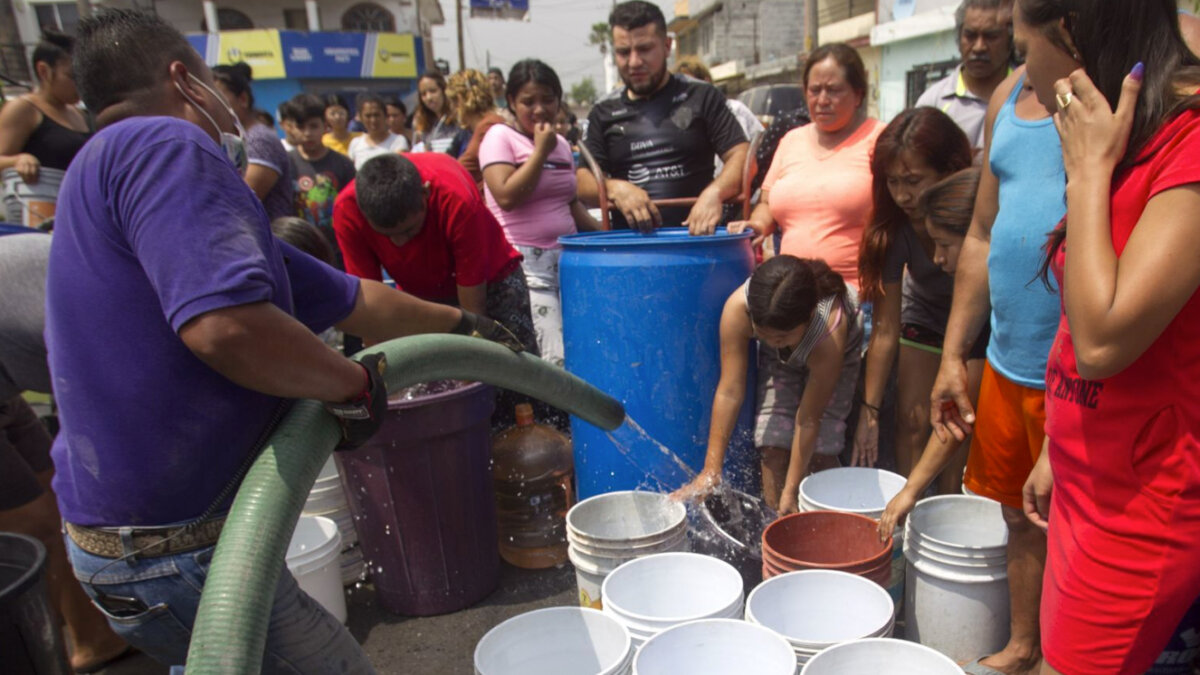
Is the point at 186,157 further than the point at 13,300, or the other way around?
the point at 13,300

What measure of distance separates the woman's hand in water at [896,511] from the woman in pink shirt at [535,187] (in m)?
1.82

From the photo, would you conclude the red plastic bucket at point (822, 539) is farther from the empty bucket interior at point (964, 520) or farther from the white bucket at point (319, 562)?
the white bucket at point (319, 562)

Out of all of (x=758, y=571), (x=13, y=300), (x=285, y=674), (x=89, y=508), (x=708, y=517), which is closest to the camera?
(x=89, y=508)

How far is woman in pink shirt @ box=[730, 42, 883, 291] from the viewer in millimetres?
3039

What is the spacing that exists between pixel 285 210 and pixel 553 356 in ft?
6.16

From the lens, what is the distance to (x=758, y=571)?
3.05m

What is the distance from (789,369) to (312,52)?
30419 mm

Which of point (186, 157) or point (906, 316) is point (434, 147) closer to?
point (906, 316)

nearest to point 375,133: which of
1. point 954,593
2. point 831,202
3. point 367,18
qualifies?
point 831,202

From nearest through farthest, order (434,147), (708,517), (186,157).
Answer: (186,157), (708,517), (434,147)

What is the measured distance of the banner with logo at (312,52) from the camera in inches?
1110

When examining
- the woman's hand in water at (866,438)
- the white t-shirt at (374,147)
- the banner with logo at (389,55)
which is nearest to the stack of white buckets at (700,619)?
the woman's hand in water at (866,438)

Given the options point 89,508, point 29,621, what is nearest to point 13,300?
point 29,621

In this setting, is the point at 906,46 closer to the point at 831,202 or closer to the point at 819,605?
the point at 831,202
